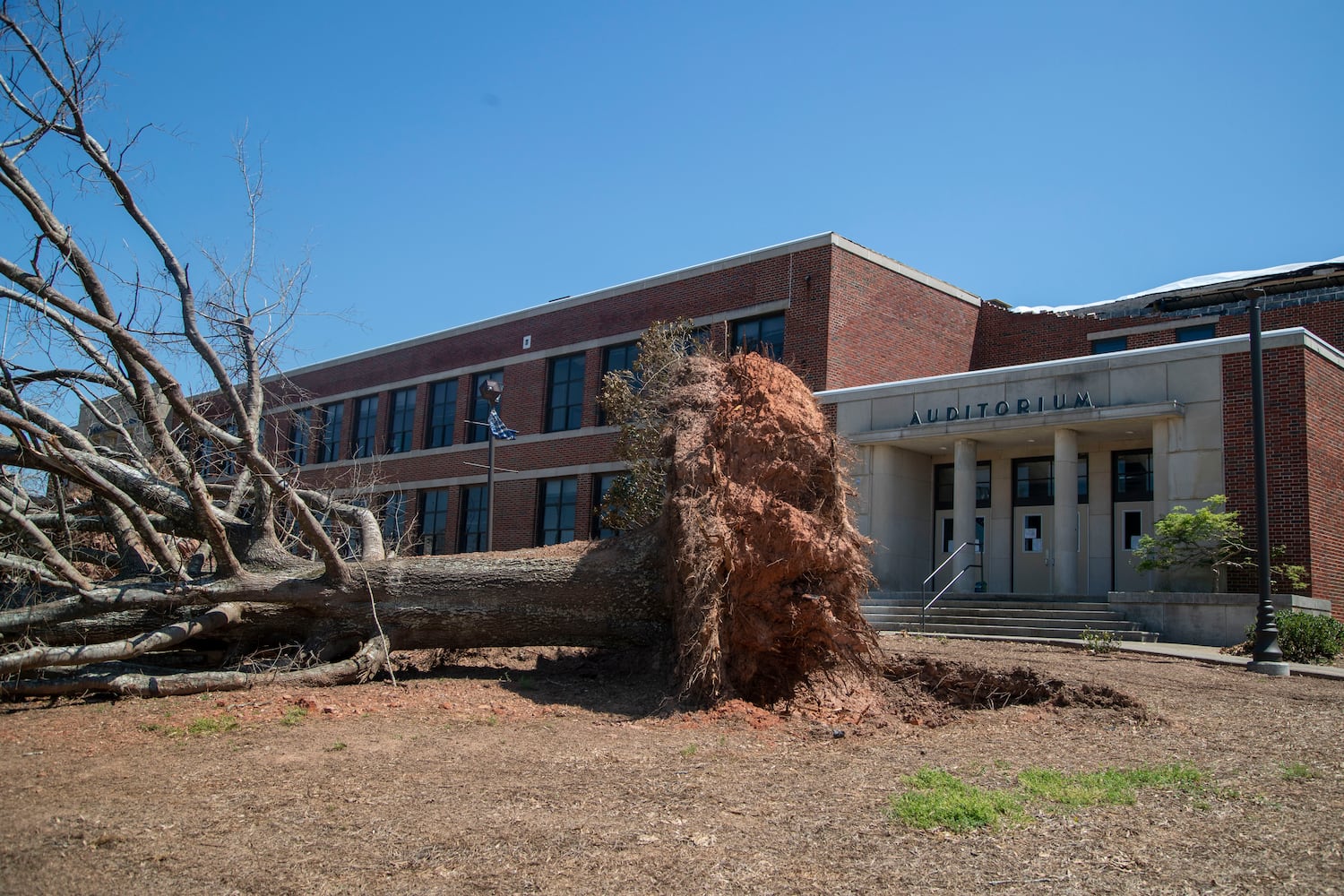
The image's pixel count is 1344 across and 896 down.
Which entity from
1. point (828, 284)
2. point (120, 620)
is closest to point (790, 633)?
point (120, 620)

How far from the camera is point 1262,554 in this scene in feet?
41.3

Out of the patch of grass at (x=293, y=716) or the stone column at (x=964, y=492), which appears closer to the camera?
the patch of grass at (x=293, y=716)

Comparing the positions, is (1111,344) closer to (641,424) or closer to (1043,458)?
(1043,458)

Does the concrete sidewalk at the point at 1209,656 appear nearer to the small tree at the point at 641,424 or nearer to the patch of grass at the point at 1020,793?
the patch of grass at the point at 1020,793

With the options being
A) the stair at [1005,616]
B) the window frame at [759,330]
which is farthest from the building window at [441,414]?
Result: the stair at [1005,616]

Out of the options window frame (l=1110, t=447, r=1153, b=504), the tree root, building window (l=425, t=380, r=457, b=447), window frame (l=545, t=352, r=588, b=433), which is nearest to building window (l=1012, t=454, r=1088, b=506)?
window frame (l=1110, t=447, r=1153, b=504)

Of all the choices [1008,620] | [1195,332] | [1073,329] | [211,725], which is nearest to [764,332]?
[1073,329]

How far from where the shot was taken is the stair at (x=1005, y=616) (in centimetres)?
1580

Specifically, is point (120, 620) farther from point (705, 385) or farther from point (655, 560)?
point (705, 385)

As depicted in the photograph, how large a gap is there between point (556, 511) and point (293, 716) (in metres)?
19.6

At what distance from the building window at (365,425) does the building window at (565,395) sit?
8188 millimetres

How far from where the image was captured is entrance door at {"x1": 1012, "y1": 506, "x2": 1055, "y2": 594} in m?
20.4

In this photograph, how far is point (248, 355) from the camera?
10.3m

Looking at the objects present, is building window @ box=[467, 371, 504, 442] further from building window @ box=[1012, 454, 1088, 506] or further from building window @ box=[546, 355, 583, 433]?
building window @ box=[1012, 454, 1088, 506]
